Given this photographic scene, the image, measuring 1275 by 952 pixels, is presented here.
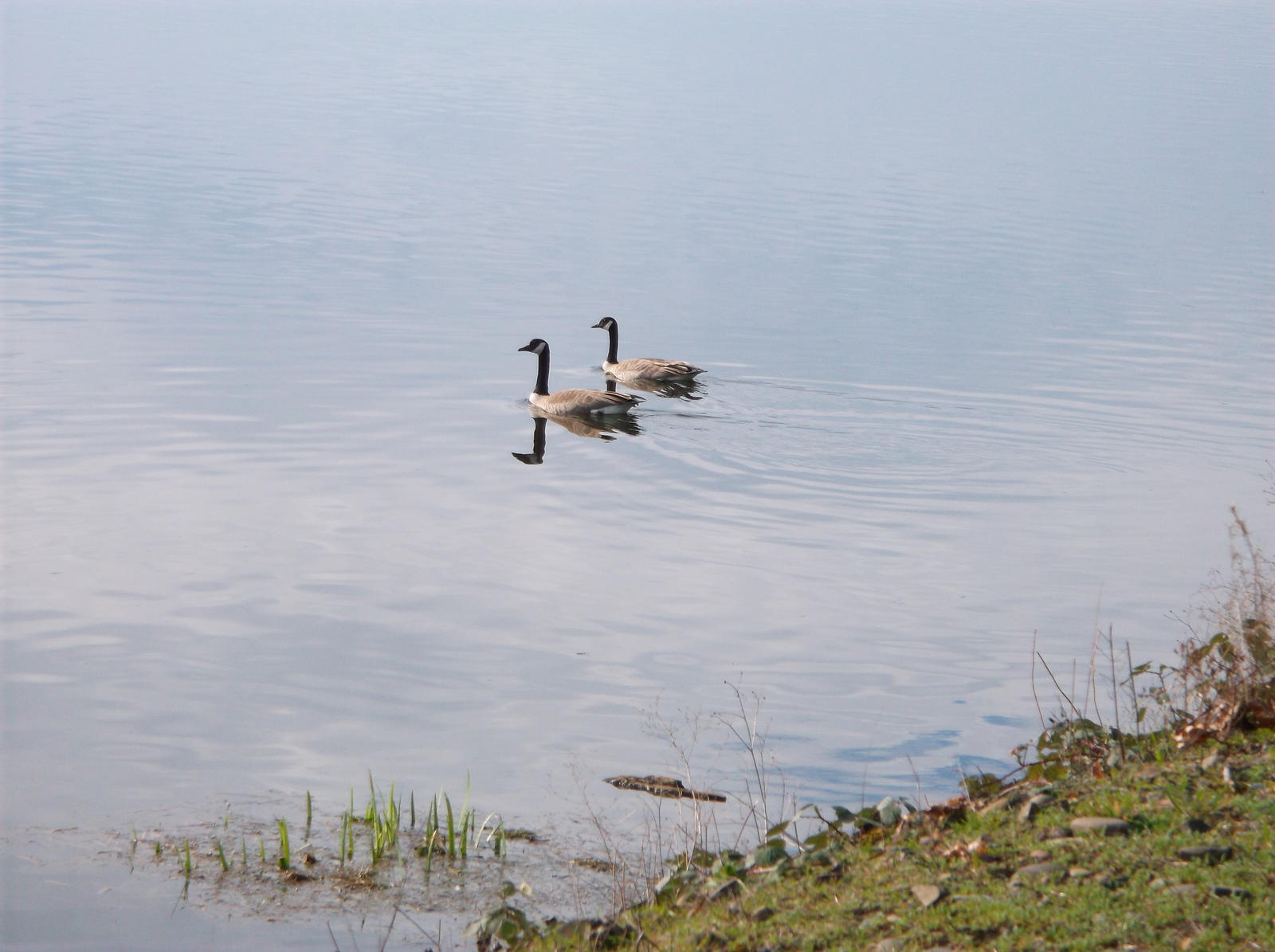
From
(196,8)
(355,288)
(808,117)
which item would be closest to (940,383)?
(355,288)

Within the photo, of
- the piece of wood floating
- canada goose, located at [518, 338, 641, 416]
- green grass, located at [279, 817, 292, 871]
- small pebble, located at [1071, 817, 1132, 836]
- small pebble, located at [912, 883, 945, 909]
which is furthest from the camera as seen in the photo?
canada goose, located at [518, 338, 641, 416]

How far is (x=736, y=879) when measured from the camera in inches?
274

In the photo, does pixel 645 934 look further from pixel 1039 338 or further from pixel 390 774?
pixel 1039 338

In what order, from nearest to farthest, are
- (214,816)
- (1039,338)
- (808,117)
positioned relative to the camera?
1. (214,816)
2. (1039,338)
3. (808,117)

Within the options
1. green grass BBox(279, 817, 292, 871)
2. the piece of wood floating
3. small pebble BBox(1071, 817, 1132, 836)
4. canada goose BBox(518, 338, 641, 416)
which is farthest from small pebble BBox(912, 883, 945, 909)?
canada goose BBox(518, 338, 641, 416)

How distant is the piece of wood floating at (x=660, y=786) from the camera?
9.16 m

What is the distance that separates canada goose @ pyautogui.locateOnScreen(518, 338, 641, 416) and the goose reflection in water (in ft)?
0.32

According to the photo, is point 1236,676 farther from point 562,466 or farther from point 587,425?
point 587,425

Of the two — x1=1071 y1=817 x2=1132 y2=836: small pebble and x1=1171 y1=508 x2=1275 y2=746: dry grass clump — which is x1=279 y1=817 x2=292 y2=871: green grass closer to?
x1=1071 y1=817 x2=1132 y2=836: small pebble

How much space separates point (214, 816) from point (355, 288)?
19.4m

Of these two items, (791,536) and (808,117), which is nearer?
(791,536)

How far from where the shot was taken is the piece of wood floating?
30.1 ft

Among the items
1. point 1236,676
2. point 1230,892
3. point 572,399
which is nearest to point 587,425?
point 572,399

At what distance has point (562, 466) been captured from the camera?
17781 millimetres
